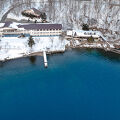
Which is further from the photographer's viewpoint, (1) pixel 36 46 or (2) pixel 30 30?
(2) pixel 30 30

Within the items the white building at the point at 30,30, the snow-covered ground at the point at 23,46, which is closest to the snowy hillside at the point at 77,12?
the white building at the point at 30,30

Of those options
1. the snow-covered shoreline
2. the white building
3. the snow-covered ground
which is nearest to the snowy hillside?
the white building

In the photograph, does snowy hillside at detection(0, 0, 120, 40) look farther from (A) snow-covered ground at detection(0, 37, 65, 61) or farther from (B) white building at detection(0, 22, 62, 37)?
(A) snow-covered ground at detection(0, 37, 65, 61)

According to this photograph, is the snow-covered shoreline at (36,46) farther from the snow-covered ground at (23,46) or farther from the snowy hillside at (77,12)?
the snowy hillside at (77,12)

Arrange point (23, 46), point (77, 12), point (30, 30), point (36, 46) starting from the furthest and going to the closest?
point (77, 12) → point (30, 30) → point (36, 46) → point (23, 46)

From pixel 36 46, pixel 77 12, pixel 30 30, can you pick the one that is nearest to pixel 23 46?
pixel 36 46

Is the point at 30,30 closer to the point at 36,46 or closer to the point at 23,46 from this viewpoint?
the point at 36,46

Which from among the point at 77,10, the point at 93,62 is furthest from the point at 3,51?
the point at 77,10

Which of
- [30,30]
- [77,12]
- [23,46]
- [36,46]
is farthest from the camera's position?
[77,12]
